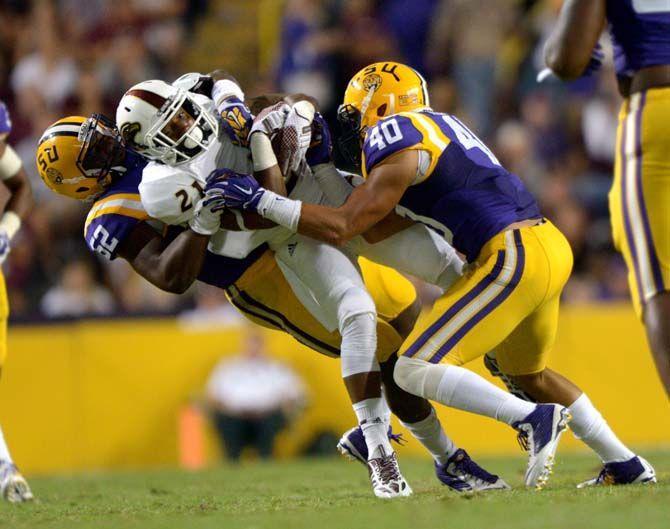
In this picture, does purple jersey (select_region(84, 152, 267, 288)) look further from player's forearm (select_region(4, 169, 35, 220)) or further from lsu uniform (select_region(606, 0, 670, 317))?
lsu uniform (select_region(606, 0, 670, 317))

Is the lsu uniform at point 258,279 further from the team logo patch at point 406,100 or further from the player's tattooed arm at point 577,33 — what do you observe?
the player's tattooed arm at point 577,33

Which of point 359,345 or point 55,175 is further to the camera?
point 55,175

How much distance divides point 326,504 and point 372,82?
1.73 metres

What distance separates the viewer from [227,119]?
5141 mm

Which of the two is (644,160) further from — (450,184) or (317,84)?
(317,84)

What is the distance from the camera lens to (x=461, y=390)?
4.72 m

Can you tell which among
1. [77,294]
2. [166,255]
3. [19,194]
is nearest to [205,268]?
[166,255]

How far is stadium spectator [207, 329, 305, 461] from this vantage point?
9070mm

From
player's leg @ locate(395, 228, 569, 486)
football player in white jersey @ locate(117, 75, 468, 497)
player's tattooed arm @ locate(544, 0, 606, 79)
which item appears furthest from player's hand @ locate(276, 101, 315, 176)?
player's tattooed arm @ locate(544, 0, 606, 79)

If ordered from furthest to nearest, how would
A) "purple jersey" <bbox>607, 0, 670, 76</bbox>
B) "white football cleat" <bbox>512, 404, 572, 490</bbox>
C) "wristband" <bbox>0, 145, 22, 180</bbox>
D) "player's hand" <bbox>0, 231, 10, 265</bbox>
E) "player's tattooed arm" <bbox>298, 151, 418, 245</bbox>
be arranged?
"wristband" <bbox>0, 145, 22, 180</bbox> < "player's hand" <bbox>0, 231, 10, 265</bbox> < "player's tattooed arm" <bbox>298, 151, 418, 245</bbox> < "white football cleat" <bbox>512, 404, 572, 490</bbox> < "purple jersey" <bbox>607, 0, 670, 76</bbox>

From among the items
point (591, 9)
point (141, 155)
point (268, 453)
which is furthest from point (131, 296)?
point (591, 9)

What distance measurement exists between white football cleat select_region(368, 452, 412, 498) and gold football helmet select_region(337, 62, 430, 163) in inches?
54.0

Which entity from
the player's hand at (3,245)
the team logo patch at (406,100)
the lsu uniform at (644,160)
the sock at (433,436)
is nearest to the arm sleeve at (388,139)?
the team logo patch at (406,100)

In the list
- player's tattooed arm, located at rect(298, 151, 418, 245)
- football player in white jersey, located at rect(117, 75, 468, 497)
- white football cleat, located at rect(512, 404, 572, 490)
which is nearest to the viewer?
white football cleat, located at rect(512, 404, 572, 490)
